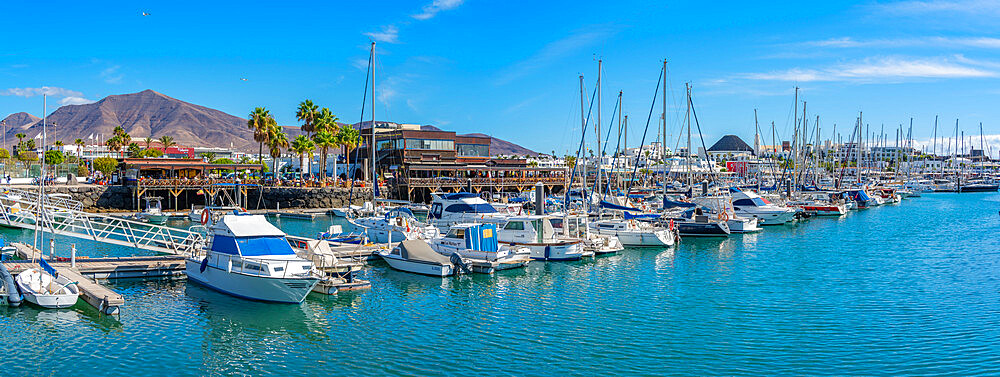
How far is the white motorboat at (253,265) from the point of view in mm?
27516

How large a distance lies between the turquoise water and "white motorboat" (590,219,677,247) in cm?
844

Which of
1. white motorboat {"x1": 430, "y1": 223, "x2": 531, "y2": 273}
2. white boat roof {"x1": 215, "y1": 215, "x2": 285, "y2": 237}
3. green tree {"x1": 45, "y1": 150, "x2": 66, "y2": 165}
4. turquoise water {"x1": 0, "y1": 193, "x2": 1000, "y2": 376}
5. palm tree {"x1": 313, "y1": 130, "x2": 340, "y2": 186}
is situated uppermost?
palm tree {"x1": 313, "y1": 130, "x2": 340, "y2": 186}

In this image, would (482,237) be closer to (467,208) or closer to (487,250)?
(487,250)

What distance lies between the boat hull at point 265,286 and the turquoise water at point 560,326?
1.64 feet

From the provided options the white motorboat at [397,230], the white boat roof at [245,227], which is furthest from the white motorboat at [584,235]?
the white boat roof at [245,227]

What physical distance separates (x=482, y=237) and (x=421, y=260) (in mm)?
3736

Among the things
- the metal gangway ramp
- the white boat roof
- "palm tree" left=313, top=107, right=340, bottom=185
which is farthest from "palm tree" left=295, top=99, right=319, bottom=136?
the white boat roof

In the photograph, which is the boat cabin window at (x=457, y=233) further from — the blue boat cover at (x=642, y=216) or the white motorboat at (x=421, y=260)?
the blue boat cover at (x=642, y=216)

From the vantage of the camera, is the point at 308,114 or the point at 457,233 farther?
the point at 308,114

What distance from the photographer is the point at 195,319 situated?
84.5 feet

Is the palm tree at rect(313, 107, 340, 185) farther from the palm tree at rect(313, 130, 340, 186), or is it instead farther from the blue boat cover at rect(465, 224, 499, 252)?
the blue boat cover at rect(465, 224, 499, 252)

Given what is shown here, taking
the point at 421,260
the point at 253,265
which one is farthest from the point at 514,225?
the point at 253,265

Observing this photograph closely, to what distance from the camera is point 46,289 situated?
26.7 metres

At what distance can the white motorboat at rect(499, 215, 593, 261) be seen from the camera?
40.6m
